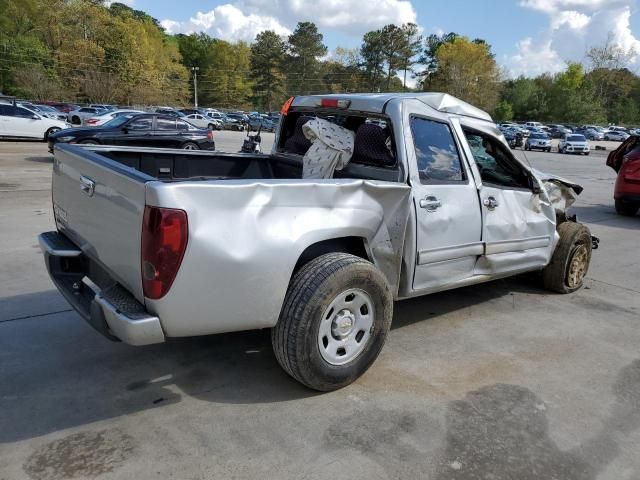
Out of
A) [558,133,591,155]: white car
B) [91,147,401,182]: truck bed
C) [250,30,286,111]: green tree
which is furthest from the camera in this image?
[250,30,286,111]: green tree

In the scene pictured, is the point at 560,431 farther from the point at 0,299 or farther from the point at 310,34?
the point at 310,34

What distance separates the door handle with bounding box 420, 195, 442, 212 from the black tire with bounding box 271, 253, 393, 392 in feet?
2.19

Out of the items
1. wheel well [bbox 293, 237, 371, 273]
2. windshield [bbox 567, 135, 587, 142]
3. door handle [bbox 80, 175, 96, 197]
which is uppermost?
windshield [bbox 567, 135, 587, 142]

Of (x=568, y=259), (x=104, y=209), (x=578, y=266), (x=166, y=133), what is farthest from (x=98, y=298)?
(x=166, y=133)

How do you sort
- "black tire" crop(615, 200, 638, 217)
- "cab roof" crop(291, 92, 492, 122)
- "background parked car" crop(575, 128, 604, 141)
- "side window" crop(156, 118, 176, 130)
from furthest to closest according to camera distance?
1. "background parked car" crop(575, 128, 604, 141)
2. "side window" crop(156, 118, 176, 130)
3. "black tire" crop(615, 200, 638, 217)
4. "cab roof" crop(291, 92, 492, 122)

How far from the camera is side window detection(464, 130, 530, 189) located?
4637mm

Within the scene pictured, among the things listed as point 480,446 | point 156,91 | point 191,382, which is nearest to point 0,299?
point 191,382

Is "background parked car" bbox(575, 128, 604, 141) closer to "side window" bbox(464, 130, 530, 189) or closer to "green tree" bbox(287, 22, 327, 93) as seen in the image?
"green tree" bbox(287, 22, 327, 93)

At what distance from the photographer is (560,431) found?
3.16 meters

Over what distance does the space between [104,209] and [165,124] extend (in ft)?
44.6

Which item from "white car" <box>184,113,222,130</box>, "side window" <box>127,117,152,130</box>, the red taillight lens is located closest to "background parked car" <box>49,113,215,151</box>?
"side window" <box>127,117,152,130</box>

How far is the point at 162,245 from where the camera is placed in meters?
2.65

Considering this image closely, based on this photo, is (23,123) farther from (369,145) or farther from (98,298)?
(98,298)

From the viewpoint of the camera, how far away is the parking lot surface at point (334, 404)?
2.76 m
